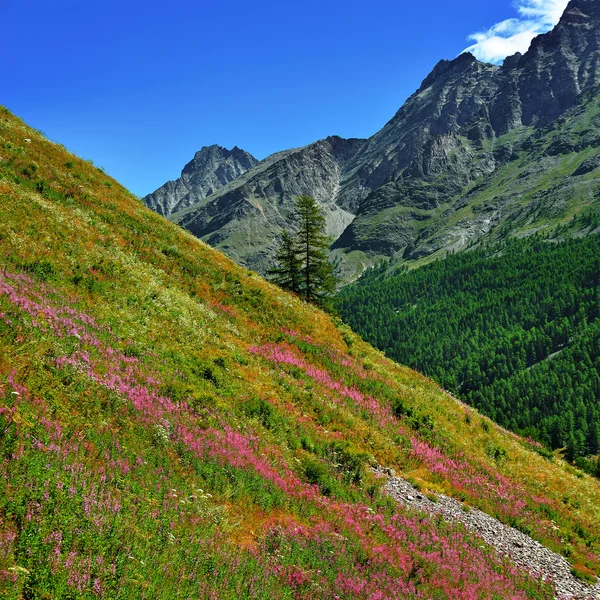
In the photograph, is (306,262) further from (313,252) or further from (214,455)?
(214,455)

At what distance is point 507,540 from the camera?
14.6m

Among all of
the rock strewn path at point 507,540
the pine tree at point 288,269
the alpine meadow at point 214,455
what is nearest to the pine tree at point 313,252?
the pine tree at point 288,269

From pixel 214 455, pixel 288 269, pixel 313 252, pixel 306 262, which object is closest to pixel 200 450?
pixel 214 455

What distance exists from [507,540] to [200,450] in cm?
1142

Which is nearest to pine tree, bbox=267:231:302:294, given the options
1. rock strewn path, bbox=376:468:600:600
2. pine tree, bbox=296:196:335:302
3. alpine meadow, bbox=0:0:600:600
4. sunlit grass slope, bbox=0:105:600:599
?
pine tree, bbox=296:196:335:302

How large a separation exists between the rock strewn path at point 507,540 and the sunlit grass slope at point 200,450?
2.48 ft

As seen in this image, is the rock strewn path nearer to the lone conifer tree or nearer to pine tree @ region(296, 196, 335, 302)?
pine tree @ region(296, 196, 335, 302)

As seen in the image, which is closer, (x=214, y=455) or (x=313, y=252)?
(x=214, y=455)

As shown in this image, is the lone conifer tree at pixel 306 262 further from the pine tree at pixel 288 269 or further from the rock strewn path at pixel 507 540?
the rock strewn path at pixel 507 540

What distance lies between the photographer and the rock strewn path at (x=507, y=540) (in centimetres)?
1345

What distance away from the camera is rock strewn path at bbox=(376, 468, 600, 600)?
44.1 ft

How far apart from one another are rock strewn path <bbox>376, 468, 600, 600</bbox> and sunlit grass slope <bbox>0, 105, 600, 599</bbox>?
755 mm

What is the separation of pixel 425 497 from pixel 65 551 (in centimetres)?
1273

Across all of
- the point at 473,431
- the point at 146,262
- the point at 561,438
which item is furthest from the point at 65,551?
the point at 561,438
